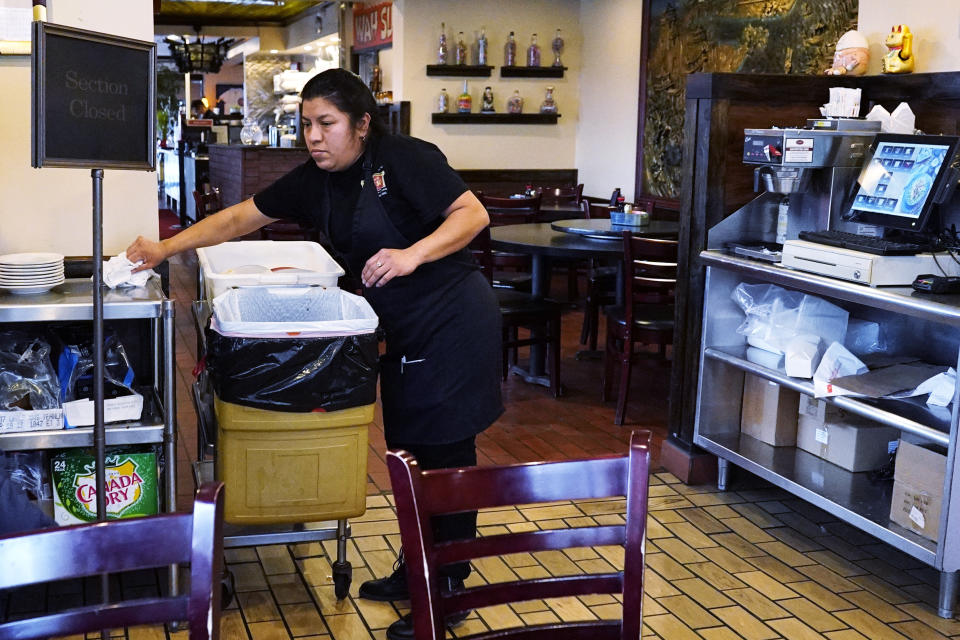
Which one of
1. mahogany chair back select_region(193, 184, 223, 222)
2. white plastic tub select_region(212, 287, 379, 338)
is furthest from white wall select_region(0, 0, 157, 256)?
mahogany chair back select_region(193, 184, 223, 222)

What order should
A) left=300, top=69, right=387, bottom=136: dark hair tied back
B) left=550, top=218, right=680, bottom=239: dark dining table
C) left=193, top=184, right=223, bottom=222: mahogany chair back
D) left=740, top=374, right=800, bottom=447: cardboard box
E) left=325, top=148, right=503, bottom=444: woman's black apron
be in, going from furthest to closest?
1. left=193, top=184, right=223, bottom=222: mahogany chair back
2. left=550, top=218, right=680, bottom=239: dark dining table
3. left=740, top=374, right=800, bottom=447: cardboard box
4. left=325, top=148, right=503, bottom=444: woman's black apron
5. left=300, top=69, right=387, bottom=136: dark hair tied back

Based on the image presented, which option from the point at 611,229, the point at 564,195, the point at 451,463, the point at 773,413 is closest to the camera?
the point at 451,463

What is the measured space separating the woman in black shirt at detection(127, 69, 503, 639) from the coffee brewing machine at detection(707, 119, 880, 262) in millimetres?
1487

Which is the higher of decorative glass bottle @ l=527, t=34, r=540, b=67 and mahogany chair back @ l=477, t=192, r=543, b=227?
decorative glass bottle @ l=527, t=34, r=540, b=67

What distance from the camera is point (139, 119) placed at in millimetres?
2838

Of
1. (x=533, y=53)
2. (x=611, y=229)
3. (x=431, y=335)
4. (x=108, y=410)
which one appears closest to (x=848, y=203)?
(x=431, y=335)

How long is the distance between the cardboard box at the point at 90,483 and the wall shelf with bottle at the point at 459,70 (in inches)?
294

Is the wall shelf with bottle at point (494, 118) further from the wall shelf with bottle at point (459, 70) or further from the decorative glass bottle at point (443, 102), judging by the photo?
the wall shelf with bottle at point (459, 70)

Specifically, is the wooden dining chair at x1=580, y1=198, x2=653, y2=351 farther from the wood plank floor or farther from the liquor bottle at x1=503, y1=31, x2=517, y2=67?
the liquor bottle at x1=503, y1=31, x2=517, y2=67

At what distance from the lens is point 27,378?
10.1 ft

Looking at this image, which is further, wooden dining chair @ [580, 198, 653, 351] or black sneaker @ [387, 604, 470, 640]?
wooden dining chair @ [580, 198, 653, 351]

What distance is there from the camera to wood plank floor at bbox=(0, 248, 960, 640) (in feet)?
10.5

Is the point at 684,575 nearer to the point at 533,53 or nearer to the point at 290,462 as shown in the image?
the point at 290,462

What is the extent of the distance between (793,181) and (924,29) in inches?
35.0
